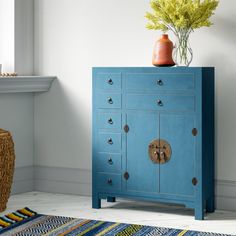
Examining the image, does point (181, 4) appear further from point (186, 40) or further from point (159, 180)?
point (159, 180)

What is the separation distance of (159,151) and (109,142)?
0.38 meters

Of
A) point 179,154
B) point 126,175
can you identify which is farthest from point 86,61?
point 179,154

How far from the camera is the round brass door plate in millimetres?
4297

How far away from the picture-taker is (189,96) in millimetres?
4191

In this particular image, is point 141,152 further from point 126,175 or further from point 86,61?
point 86,61

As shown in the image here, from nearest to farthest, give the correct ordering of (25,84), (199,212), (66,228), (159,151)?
(66,228)
(199,212)
(159,151)
(25,84)

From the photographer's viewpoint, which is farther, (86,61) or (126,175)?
(86,61)

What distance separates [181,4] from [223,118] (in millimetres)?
811

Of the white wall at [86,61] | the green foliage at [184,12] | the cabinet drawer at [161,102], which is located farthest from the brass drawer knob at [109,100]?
the green foliage at [184,12]

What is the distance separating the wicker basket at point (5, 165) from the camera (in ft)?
14.3

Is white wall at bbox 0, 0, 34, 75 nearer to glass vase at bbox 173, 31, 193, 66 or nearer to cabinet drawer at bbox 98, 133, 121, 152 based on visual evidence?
cabinet drawer at bbox 98, 133, 121, 152

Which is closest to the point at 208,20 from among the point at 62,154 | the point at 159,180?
the point at 159,180

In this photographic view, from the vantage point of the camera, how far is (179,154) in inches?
168

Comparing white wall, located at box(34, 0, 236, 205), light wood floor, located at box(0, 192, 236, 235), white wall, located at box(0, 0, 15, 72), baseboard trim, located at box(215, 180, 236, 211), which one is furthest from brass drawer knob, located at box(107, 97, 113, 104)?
white wall, located at box(0, 0, 15, 72)
